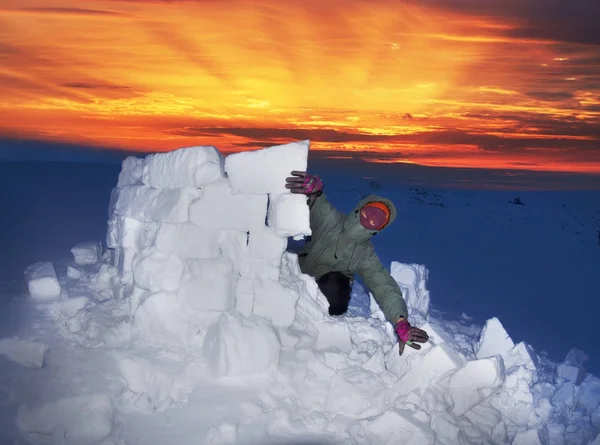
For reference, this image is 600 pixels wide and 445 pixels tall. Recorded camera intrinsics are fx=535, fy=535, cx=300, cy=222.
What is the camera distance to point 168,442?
3.29 m

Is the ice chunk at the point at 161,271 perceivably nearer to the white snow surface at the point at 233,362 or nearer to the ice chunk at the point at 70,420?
the white snow surface at the point at 233,362

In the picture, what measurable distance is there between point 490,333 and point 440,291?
21.6ft

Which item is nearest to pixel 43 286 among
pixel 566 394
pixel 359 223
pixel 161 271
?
pixel 161 271

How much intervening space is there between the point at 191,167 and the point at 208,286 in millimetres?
980

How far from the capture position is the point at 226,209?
424 cm

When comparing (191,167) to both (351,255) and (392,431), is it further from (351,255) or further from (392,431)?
(392,431)

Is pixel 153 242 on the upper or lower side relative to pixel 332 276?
Answer: upper

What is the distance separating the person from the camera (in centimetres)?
448

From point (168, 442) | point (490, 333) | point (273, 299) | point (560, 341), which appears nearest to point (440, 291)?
point (560, 341)

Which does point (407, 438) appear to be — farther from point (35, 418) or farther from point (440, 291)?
point (440, 291)

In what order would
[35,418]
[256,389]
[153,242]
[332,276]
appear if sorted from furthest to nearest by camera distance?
[332,276]
[153,242]
[256,389]
[35,418]

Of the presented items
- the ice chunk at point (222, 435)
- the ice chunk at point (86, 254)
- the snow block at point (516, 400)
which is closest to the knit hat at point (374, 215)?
the snow block at point (516, 400)

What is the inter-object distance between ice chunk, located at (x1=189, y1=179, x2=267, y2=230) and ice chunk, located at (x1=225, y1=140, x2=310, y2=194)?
0.08 meters

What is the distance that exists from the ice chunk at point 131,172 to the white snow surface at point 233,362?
54 centimetres
